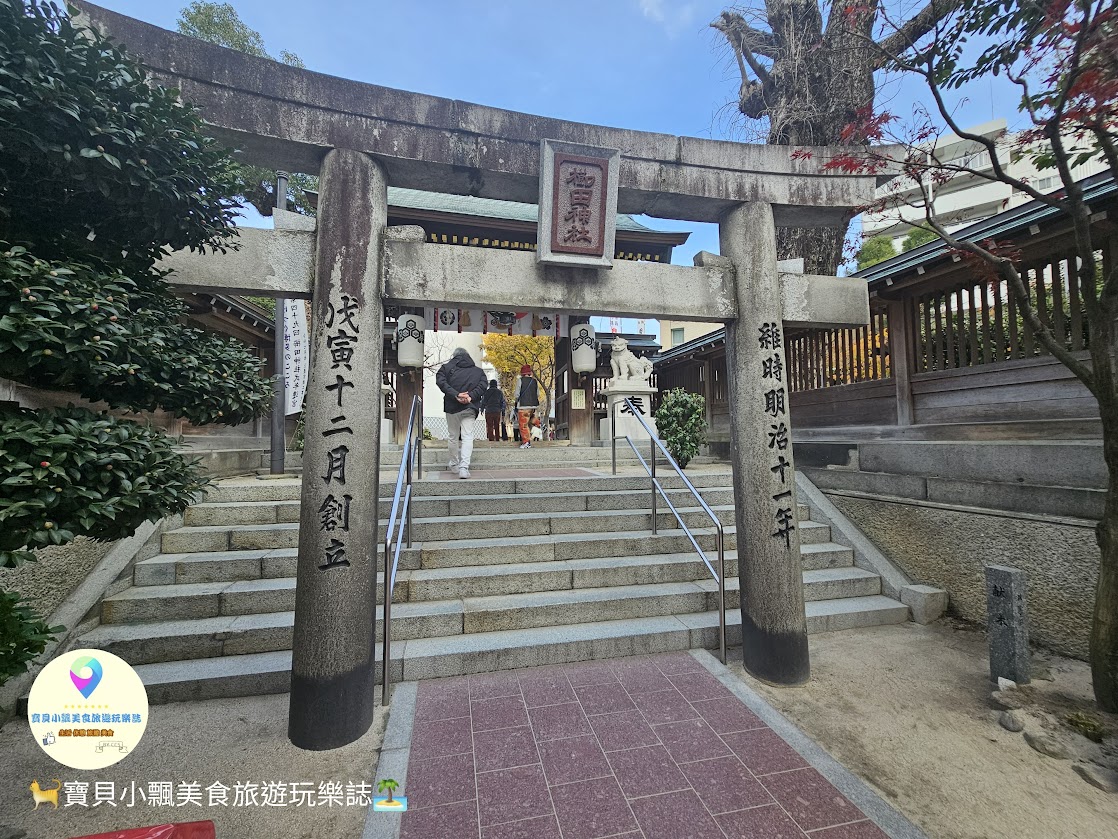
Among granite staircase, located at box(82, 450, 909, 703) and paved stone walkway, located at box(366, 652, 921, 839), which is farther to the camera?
granite staircase, located at box(82, 450, 909, 703)

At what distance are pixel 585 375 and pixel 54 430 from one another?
482 inches

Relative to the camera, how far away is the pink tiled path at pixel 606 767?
2.49 m

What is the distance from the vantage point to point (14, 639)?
6.86 ft

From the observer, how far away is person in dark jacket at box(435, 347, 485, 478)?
7.35m

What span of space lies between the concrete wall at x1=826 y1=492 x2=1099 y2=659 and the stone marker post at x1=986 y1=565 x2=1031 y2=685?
22.6 inches

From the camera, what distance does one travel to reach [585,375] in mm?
13852

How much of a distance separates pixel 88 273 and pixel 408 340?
8.75 metres

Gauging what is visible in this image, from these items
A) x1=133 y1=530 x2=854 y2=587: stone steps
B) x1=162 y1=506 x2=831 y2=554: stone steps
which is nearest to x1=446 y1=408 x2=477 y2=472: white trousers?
x1=162 y1=506 x2=831 y2=554: stone steps

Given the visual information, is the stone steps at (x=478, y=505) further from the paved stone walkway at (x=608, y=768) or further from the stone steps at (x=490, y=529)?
the paved stone walkway at (x=608, y=768)

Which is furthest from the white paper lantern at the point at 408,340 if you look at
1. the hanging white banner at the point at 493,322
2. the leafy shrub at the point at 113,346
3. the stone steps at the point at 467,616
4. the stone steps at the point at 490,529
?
A: the leafy shrub at the point at 113,346

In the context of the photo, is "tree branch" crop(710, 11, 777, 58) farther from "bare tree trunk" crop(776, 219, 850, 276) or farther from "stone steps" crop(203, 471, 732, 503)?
"stone steps" crop(203, 471, 732, 503)

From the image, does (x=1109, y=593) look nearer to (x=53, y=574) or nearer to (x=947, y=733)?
(x=947, y=733)

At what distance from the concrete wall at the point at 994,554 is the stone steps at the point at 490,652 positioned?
3.32ft

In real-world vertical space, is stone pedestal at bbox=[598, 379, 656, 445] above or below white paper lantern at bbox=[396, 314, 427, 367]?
below
